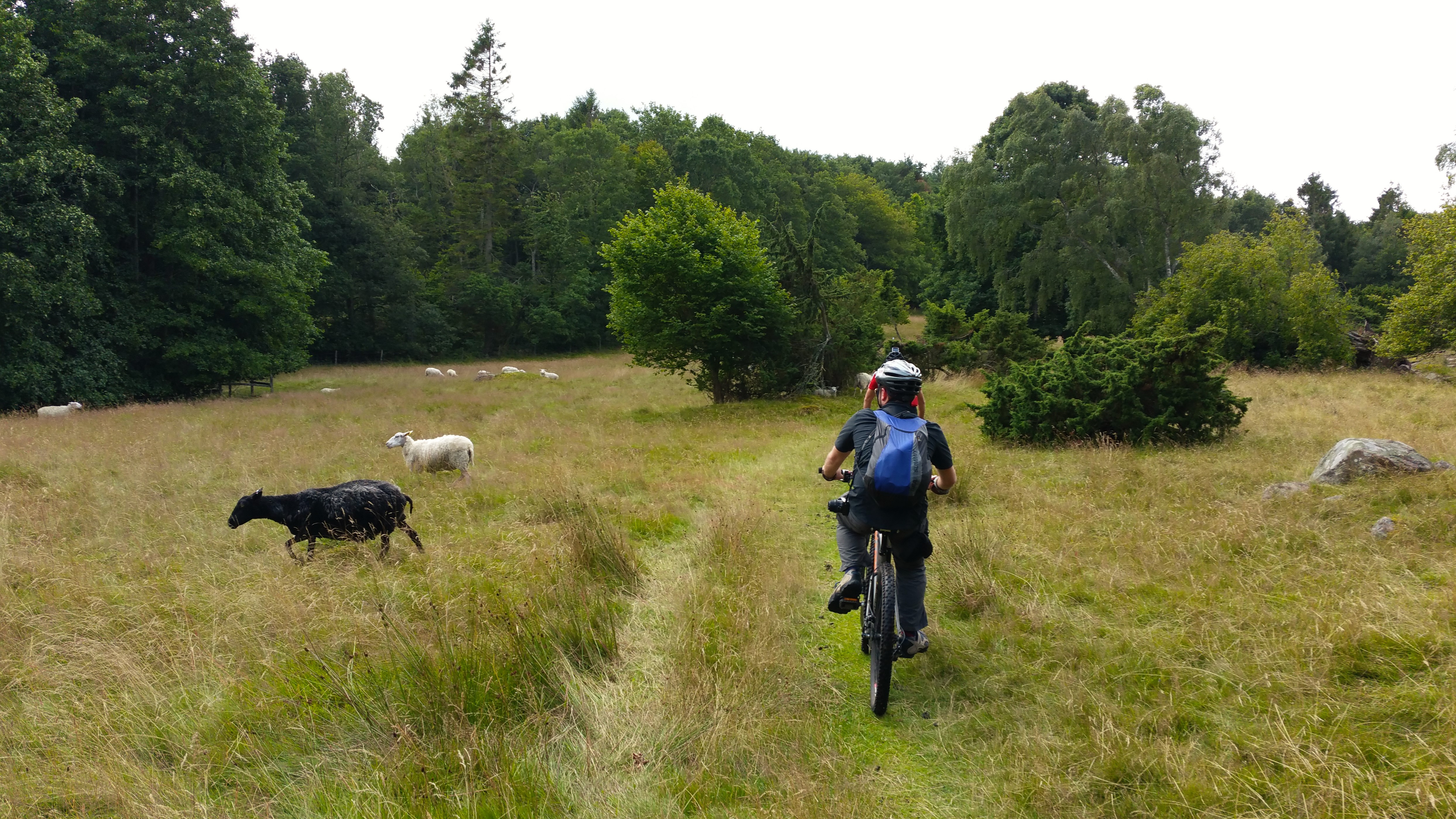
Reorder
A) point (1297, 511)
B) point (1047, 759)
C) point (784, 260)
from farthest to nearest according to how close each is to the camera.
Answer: point (784, 260) < point (1297, 511) < point (1047, 759)

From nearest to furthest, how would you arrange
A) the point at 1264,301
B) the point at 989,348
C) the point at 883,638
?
the point at 883,638 → the point at 1264,301 → the point at 989,348

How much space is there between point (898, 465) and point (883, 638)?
1086 millimetres

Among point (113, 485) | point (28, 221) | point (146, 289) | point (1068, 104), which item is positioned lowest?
point (113, 485)

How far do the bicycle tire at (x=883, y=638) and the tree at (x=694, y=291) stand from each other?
54.1 feet

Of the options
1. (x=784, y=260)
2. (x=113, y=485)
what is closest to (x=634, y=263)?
(x=784, y=260)

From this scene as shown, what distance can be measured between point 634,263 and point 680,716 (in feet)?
60.5

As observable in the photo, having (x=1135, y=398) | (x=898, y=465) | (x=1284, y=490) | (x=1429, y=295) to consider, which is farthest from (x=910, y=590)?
(x=1429, y=295)

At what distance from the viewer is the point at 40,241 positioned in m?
20.6

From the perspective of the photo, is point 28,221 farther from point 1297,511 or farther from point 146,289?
point 1297,511

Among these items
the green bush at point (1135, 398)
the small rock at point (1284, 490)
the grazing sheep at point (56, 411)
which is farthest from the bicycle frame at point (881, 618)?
the grazing sheep at point (56, 411)

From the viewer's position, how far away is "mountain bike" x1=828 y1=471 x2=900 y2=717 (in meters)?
4.16

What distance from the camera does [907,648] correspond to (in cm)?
440

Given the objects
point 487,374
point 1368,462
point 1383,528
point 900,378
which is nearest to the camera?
point 900,378

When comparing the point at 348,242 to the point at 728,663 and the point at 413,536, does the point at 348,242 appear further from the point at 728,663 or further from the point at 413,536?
the point at 728,663
